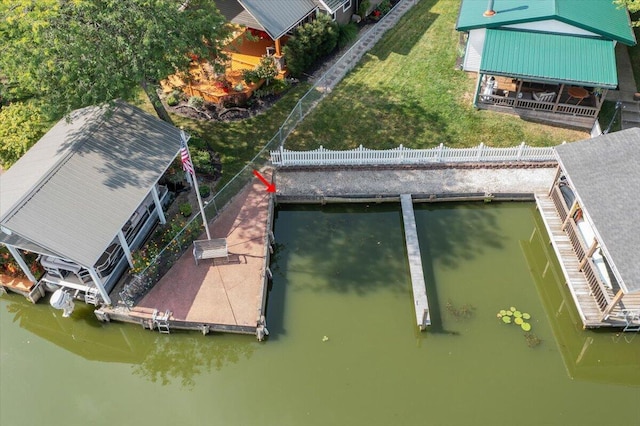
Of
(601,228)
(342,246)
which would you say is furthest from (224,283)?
(601,228)

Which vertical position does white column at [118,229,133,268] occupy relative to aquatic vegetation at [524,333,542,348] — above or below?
above

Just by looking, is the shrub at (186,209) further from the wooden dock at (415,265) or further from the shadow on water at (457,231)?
the shadow on water at (457,231)

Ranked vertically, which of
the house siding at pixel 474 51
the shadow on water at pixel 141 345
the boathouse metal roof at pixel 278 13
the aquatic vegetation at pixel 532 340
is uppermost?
the boathouse metal roof at pixel 278 13

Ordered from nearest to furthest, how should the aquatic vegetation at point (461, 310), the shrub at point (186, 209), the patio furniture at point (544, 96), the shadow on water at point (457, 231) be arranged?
the aquatic vegetation at point (461, 310) < the shadow on water at point (457, 231) < the shrub at point (186, 209) < the patio furniture at point (544, 96)

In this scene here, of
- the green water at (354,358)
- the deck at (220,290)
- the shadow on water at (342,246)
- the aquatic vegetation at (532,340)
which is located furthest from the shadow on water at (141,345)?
the aquatic vegetation at (532,340)

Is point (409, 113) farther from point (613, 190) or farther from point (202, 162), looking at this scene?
point (202, 162)

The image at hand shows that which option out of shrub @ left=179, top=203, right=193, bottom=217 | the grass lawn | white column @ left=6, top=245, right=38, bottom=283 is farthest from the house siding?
white column @ left=6, top=245, right=38, bottom=283

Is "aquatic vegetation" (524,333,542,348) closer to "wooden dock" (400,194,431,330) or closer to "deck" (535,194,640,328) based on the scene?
"deck" (535,194,640,328)
